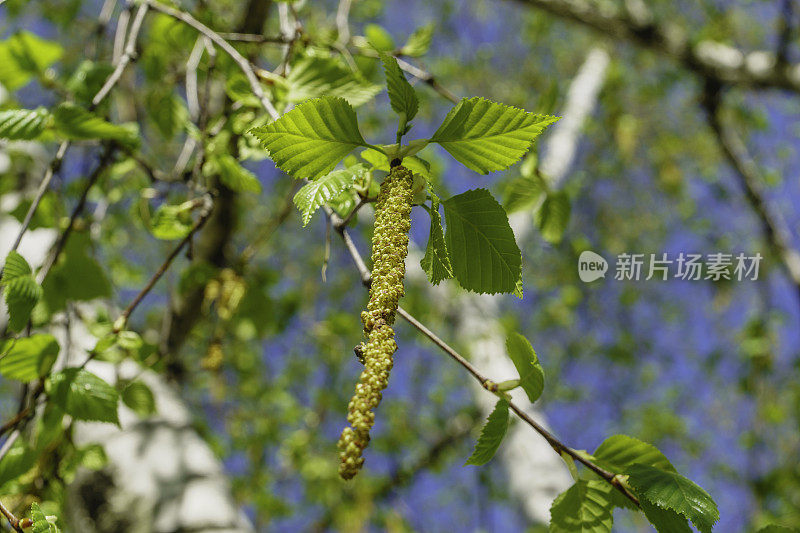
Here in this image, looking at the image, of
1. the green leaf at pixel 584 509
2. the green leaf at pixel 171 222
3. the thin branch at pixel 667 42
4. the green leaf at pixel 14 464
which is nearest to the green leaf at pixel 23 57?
the green leaf at pixel 171 222

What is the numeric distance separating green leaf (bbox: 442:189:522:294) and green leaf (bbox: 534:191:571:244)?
58cm

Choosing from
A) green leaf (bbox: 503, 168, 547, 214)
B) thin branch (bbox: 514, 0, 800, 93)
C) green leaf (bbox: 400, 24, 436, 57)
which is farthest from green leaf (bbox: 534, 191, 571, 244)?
thin branch (bbox: 514, 0, 800, 93)

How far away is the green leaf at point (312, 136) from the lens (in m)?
0.54

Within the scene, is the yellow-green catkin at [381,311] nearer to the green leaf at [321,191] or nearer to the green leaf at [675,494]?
the green leaf at [321,191]

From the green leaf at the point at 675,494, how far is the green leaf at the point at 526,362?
5.2 inches

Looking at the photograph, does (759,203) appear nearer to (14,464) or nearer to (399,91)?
(399,91)

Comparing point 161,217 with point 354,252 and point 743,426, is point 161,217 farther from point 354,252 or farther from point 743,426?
point 743,426

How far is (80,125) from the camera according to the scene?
822 mm

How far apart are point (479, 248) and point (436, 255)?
5cm

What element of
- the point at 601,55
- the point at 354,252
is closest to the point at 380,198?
the point at 354,252

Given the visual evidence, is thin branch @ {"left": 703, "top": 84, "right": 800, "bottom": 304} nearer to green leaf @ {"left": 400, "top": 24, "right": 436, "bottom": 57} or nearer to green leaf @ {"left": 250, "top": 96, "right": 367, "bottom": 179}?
green leaf @ {"left": 400, "top": 24, "right": 436, "bottom": 57}

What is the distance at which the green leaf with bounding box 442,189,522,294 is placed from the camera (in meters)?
0.57

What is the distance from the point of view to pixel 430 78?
3.42ft

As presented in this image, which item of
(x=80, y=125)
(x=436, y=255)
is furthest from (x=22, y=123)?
(x=436, y=255)
